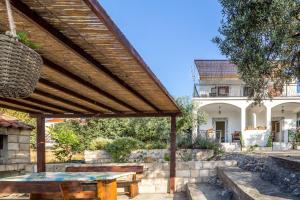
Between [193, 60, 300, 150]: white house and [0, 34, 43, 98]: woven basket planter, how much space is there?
66.2ft

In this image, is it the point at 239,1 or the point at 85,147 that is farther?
the point at 85,147

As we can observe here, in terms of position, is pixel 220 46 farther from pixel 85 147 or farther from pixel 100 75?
pixel 85 147

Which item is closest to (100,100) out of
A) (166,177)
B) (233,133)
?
(166,177)

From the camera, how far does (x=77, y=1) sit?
2584 mm

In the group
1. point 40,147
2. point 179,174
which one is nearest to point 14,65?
point 40,147

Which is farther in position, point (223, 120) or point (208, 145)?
point (223, 120)

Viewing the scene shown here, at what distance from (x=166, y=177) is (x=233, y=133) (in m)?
14.7

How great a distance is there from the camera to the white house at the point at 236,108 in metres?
22.1

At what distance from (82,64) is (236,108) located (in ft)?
68.4

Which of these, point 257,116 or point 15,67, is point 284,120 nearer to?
point 257,116

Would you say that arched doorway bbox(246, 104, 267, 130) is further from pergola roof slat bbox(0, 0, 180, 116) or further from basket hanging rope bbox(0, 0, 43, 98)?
basket hanging rope bbox(0, 0, 43, 98)

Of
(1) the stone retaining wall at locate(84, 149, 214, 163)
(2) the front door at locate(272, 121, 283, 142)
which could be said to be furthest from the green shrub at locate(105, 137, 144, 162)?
(2) the front door at locate(272, 121, 283, 142)

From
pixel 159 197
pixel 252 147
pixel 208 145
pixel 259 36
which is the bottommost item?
pixel 159 197

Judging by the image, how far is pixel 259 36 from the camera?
26.8 feet
